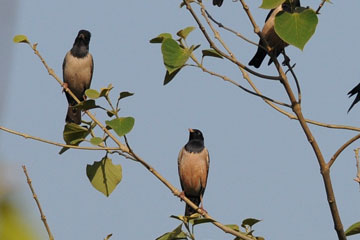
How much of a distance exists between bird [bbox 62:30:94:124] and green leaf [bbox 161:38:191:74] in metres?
4.38

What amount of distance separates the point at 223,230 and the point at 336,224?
529 millimetres

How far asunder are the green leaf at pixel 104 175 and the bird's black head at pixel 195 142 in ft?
11.4

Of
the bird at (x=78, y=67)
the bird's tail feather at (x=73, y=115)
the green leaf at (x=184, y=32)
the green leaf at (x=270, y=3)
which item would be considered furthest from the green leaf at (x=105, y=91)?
the bird at (x=78, y=67)

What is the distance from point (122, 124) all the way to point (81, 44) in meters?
→ 4.79

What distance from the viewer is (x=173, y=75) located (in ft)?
8.65

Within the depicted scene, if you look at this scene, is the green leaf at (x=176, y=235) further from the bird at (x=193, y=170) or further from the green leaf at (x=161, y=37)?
the bird at (x=193, y=170)

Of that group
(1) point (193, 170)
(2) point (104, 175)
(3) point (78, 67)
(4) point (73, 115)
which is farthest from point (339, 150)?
(3) point (78, 67)

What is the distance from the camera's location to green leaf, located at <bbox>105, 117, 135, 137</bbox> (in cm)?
248

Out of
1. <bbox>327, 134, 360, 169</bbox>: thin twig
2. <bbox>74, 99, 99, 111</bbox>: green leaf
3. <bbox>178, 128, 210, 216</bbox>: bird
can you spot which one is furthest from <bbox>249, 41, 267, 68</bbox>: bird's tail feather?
<bbox>327, 134, 360, 169</bbox>: thin twig

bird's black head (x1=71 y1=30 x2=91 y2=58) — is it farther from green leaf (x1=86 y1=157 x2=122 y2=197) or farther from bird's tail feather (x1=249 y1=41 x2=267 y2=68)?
green leaf (x1=86 y1=157 x2=122 y2=197)

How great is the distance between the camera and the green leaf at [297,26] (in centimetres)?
207

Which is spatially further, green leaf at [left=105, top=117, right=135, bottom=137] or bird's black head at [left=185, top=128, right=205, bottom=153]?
bird's black head at [left=185, top=128, right=205, bottom=153]

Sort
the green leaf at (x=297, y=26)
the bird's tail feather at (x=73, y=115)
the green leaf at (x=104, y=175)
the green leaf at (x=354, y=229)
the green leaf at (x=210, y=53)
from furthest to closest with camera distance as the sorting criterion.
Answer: the bird's tail feather at (x=73, y=115), the green leaf at (x=104, y=175), the green leaf at (x=210, y=53), the green leaf at (x=354, y=229), the green leaf at (x=297, y=26)

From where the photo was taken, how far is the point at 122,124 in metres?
2.52
